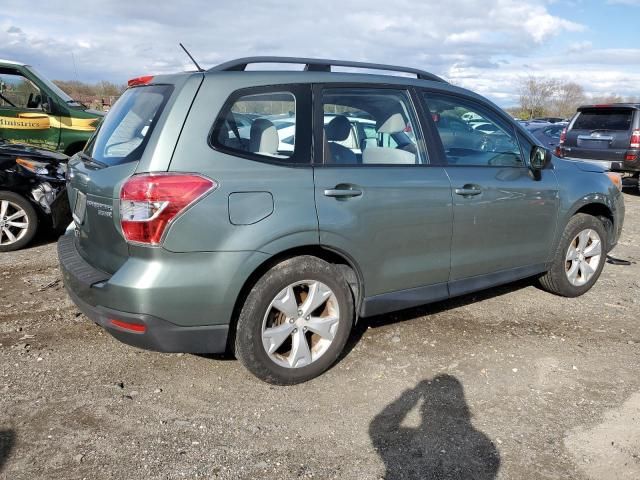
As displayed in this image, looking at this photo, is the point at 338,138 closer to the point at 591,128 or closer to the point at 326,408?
the point at 326,408

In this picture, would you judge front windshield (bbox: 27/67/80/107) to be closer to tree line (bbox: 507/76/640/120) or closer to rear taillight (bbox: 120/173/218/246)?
rear taillight (bbox: 120/173/218/246)

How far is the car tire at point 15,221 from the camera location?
5.88 meters

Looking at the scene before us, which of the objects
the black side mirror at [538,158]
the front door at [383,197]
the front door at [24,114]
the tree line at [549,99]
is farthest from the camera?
the tree line at [549,99]

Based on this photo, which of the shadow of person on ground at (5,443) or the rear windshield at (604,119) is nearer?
the shadow of person on ground at (5,443)

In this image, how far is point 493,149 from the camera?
4250 millimetres

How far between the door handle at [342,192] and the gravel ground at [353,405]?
1.14 metres

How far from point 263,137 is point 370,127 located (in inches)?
35.7

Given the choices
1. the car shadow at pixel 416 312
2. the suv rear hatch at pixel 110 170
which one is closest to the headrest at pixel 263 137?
the suv rear hatch at pixel 110 170

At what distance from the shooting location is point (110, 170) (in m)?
3.01

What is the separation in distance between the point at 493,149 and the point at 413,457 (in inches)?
97.4

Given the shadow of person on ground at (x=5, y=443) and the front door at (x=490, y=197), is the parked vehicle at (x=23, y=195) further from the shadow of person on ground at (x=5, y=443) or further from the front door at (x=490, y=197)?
the front door at (x=490, y=197)

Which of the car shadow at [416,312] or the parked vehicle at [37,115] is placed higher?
the parked vehicle at [37,115]

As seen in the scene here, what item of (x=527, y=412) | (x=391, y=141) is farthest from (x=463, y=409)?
(x=391, y=141)

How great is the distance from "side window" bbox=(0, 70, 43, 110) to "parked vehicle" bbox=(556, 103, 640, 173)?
10.0 metres
